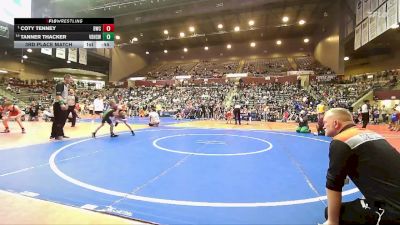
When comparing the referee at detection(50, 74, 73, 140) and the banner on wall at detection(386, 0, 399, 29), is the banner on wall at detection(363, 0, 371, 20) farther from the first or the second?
the referee at detection(50, 74, 73, 140)

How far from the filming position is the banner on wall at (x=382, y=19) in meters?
13.8

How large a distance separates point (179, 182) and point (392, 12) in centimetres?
1421

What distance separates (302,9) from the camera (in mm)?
23906

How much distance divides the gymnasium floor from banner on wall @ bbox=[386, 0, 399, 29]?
10367 mm

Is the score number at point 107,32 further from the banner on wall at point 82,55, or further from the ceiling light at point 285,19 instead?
the banner on wall at point 82,55

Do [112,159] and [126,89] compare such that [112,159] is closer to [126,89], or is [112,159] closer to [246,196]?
[246,196]

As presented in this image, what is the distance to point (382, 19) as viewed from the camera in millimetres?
14031

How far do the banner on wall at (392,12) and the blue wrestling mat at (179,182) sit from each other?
1021cm

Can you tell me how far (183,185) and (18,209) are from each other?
1.91 metres

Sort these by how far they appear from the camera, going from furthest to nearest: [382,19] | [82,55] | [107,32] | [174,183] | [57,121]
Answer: [82,55], [382,19], [107,32], [57,121], [174,183]

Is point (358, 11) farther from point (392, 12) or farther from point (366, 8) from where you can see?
point (392, 12)

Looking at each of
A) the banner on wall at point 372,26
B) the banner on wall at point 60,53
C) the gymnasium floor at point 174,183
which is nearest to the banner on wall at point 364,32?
the banner on wall at point 372,26
